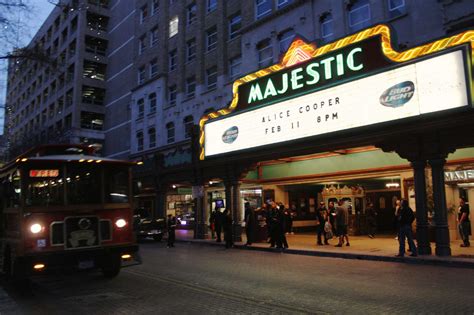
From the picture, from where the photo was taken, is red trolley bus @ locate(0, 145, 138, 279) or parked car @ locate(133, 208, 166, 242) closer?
red trolley bus @ locate(0, 145, 138, 279)

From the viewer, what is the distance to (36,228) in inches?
351

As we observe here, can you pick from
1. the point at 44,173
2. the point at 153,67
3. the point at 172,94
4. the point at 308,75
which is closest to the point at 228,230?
the point at 308,75

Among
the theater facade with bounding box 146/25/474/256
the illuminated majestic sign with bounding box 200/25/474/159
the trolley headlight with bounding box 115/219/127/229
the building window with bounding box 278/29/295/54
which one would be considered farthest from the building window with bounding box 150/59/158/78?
the trolley headlight with bounding box 115/219/127/229

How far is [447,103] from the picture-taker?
12789 mm

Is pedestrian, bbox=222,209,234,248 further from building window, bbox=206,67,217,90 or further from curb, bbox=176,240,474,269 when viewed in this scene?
building window, bbox=206,67,217,90

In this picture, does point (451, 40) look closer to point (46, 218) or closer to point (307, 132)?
point (307, 132)

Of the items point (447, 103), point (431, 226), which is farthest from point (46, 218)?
point (431, 226)

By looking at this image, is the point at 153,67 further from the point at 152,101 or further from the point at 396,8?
the point at 396,8

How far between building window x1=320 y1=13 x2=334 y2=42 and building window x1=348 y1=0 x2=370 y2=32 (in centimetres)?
115

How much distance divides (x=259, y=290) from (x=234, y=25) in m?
25.4

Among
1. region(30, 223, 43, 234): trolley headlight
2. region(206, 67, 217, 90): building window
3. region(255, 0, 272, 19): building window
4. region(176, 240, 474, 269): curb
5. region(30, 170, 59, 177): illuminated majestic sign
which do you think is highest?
region(255, 0, 272, 19): building window

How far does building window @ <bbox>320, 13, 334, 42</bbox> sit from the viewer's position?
911 inches

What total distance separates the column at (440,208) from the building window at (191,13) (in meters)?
26.1

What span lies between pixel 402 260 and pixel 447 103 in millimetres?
5063
